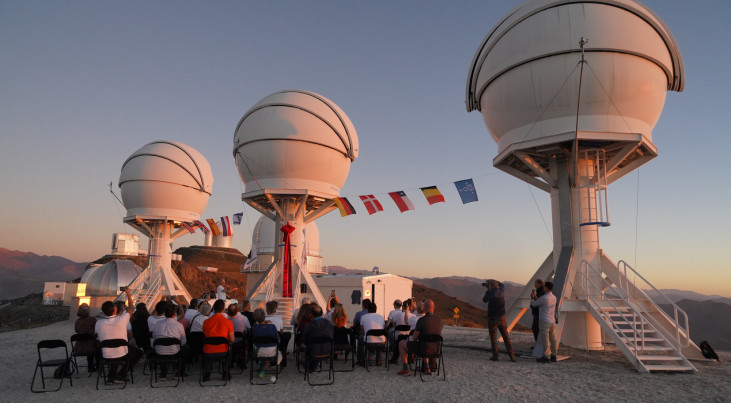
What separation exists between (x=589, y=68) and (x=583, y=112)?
1168 millimetres

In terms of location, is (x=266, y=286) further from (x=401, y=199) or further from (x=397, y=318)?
(x=397, y=318)

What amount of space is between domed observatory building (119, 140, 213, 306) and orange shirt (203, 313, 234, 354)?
20379 mm

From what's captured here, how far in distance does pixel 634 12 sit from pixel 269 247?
33.2 m

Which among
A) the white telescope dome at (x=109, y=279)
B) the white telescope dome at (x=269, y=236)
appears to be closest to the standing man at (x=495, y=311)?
the white telescope dome at (x=269, y=236)

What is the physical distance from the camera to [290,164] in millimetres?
20250

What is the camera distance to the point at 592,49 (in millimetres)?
12070

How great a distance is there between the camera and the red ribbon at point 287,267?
20.6m

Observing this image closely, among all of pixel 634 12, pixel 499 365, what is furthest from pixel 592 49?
pixel 499 365

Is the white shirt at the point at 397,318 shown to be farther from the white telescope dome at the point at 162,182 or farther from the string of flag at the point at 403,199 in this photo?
the white telescope dome at the point at 162,182

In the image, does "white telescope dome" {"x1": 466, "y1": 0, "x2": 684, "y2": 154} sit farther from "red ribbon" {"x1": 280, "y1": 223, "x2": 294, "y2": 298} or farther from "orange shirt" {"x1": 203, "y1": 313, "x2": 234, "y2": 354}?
"red ribbon" {"x1": 280, "y1": 223, "x2": 294, "y2": 298}

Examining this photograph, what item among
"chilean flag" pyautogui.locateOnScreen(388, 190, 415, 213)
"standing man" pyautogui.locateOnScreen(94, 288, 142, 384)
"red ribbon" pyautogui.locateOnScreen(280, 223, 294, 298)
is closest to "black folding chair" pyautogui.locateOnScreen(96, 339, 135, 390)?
"standing man" pyautogui.locateOnScreen(94, 288, 142, 384)

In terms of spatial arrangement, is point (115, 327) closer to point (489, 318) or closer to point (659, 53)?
point (489, 318)

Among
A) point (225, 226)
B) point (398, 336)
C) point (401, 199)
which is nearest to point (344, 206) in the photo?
point (401, 199)

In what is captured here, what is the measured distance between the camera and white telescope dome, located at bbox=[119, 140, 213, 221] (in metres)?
25.9
